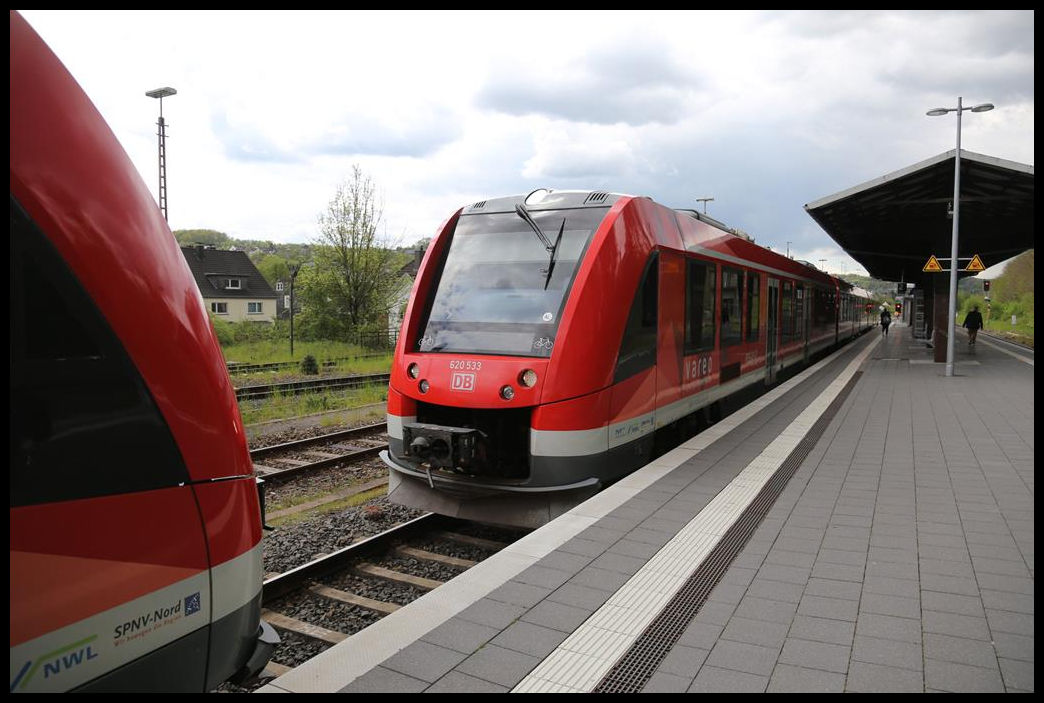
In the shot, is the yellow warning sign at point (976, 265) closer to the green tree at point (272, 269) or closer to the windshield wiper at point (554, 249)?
the windshield wiper at point (554, 249)

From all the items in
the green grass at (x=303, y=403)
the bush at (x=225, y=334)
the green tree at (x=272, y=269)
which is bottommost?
the green grass at (x=303, y=403)

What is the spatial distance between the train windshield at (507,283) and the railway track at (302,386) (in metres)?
9.97

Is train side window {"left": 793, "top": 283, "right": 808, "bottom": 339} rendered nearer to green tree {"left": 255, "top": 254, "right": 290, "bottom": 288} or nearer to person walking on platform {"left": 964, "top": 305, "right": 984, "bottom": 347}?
person walking on platform {"left": 964, "top": 305, "right": 984, "bottom": 347}

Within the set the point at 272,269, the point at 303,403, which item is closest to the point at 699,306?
the point at 303,403

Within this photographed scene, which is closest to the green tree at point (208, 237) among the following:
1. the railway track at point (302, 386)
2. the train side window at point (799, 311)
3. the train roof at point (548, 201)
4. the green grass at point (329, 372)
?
the green grass at point (329, 372)

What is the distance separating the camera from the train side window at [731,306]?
9.97m

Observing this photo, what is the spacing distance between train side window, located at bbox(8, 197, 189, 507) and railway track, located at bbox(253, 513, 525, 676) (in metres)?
2.62

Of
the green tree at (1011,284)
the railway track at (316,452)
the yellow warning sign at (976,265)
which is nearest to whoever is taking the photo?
the railway track at (316,452)

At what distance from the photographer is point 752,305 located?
11.8 m

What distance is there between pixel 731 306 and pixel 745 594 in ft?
22.4

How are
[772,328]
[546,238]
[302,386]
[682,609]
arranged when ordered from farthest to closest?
[302,386], [772,328], [546,238], [682,609]

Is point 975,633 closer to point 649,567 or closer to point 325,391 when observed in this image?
point 649,567

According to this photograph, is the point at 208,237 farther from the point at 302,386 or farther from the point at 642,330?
the point at 642,330
